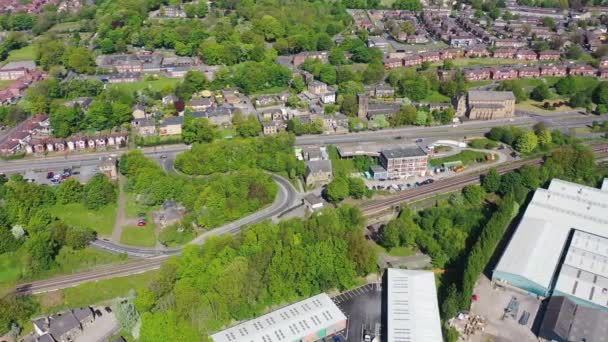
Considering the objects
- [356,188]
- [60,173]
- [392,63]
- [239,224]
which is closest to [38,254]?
[239,224]

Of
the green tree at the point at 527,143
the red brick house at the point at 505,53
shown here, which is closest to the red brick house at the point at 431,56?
the red brick house at the point at 505,53

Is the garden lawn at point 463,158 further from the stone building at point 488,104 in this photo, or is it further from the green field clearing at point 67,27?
the green field clearing at point 67,27

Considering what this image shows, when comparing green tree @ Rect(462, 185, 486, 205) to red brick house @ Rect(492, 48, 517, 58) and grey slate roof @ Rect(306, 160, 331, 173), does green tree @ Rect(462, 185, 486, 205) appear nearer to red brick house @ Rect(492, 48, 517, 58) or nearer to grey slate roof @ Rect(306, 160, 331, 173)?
grey slate roof @ Rect(306, 160, 331, 173)

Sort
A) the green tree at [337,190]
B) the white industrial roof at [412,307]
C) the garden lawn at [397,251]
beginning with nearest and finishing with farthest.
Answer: the white industrial roof at [412,307], the garden lawn at [397,251], the green tree at [337,190]

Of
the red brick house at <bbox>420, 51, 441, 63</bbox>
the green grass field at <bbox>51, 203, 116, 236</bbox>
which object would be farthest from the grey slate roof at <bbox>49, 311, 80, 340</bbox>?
the red brick house at <bbox>420, 51, 441, 63</bbox>

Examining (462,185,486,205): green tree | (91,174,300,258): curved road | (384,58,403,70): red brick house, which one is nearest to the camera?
(91,174,300,258): curved road

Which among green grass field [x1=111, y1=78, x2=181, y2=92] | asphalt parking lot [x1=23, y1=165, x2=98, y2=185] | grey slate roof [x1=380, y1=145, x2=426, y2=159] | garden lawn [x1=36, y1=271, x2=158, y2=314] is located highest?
green grass field [x1=111, y1=78, x2=181, y2=92]
